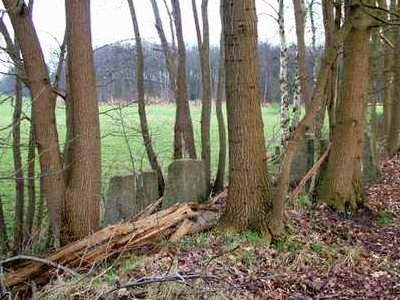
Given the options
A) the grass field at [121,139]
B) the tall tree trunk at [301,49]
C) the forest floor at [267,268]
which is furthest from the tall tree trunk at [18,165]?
the tall tree trunk at [301,49]

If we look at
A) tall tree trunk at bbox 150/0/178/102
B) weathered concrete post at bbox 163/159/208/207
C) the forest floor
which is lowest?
the forest floor

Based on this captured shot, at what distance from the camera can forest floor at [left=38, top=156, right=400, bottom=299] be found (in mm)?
4496

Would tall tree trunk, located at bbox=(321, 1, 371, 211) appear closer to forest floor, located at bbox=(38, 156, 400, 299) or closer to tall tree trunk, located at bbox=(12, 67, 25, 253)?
forest floor, located at bbox=(38, 156, 400, 299)

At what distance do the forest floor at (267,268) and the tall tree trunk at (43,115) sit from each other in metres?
1.30

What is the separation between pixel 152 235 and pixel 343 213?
11.7 ft

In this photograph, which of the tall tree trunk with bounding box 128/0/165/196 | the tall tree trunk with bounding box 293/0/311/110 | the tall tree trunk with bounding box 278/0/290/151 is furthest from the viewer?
the tall tree trunk with bounding box 278/0/290/151

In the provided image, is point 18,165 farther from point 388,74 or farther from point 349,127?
point 388,74

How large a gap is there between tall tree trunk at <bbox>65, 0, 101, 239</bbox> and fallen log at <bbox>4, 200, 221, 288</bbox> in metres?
0.63

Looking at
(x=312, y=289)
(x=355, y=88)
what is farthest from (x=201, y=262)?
(x=355, y=88)

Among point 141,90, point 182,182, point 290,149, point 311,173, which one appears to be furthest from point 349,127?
point 141,90

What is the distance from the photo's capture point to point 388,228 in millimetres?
7906

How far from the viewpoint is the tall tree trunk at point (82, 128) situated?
627 centimetres

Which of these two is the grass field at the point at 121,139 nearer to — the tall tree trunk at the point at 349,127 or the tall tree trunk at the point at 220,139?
the tall tree trunk at the point at 220,139

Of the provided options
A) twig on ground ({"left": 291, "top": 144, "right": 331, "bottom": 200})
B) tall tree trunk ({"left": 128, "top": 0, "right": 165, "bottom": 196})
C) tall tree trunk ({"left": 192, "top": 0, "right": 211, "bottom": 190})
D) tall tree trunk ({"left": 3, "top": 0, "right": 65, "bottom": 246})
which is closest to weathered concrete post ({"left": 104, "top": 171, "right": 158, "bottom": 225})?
tall tree trunk ({"left": 3, "top": 0, "right": 65, "bottom": 246})
